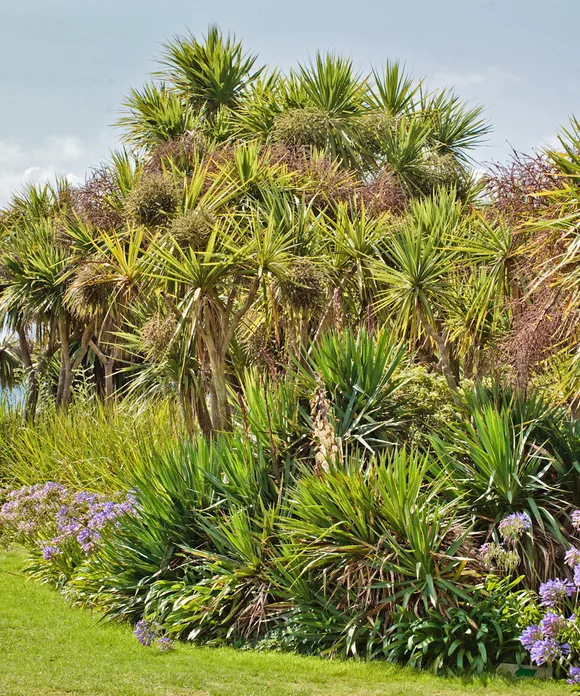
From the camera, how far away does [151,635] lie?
777 centimetres

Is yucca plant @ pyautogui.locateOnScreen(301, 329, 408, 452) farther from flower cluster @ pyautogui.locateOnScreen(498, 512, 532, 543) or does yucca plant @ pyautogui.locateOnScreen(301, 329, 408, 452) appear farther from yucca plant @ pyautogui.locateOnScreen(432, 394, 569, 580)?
flower cluster @ pyautogui.locateOnScreen(498, 512, 532, 543)

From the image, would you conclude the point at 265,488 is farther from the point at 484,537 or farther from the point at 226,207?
the point at 226,207

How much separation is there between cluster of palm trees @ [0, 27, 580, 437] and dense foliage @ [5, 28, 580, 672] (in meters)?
0.07

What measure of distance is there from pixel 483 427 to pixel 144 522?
3597 mm

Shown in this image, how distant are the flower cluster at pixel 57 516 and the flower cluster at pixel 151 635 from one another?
167 cm

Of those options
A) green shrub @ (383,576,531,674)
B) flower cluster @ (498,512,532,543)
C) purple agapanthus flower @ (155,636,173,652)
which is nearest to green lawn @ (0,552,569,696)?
purple agapanthus flower @ (155,636,173,652)

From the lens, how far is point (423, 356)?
18.0 m

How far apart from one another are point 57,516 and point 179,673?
5094 millimetres

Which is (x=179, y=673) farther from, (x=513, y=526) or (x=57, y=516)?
(x=57, y=516)

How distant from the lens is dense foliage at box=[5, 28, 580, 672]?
7402mm

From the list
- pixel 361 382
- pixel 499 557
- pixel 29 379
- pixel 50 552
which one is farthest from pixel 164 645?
pixel 29 379

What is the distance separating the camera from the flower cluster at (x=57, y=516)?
33.3ft

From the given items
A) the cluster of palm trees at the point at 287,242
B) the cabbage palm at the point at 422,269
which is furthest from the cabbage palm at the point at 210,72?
the cabbage palm at the point at 422,269

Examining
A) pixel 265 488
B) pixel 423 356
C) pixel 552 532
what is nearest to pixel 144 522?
pixel 265 488
